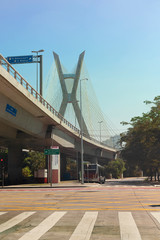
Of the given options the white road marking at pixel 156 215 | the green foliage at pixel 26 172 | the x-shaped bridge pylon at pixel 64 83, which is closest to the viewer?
the white road marking at pixel 156 215

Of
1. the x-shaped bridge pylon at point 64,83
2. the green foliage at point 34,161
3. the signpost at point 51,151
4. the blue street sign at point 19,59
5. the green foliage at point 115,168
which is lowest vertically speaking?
the green foliage at point 115,168

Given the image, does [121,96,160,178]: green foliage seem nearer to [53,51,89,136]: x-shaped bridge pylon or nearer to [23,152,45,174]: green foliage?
[53,51,89,136]: x-shaped bridge pylon

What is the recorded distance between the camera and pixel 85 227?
944 cm

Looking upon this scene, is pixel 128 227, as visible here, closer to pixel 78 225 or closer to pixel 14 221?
pixel 78 225

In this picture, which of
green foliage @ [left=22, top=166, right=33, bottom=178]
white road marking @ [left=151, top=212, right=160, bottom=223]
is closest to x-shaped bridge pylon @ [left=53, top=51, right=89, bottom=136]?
green foliage @ [left=22, top=166, right=33, bottom=178]

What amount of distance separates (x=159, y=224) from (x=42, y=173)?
122 feet

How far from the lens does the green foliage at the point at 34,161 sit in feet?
241

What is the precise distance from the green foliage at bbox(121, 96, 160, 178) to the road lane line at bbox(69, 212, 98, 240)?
34.7 metres

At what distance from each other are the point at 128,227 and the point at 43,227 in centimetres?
265

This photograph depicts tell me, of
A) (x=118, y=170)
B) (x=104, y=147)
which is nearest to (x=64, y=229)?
(x=104, y=147)

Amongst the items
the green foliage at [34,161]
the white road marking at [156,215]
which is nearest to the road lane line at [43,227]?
the white road marking at [156,215]

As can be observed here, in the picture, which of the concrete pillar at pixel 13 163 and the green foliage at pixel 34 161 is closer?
the concrete pillar at pixel 13 163

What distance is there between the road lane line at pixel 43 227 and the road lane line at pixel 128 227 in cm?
226

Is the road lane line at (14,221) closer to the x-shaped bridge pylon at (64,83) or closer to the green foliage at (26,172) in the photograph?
the x-shaped bridge pylon at (64,83)
